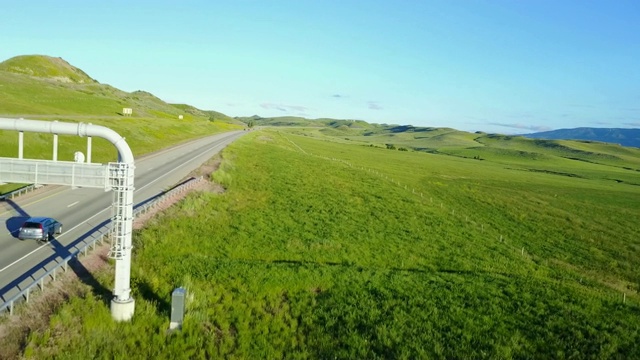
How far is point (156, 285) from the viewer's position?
2059 cm

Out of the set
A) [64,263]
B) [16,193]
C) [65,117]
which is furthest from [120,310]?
[65,117]

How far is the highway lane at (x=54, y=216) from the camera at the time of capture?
824 inches

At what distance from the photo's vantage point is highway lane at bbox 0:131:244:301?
2094 centimetres

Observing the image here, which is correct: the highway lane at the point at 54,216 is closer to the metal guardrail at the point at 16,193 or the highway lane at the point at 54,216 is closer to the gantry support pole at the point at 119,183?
the metal guardrail at the point at 16,193

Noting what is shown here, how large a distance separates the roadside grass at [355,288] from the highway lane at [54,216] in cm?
394

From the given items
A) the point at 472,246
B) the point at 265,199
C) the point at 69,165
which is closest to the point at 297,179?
the point at 265,199

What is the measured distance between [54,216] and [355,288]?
2396 cm

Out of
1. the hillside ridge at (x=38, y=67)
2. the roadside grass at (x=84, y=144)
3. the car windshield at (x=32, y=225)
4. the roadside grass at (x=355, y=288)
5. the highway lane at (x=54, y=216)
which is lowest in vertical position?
the roadside grass at (x=355, y=288)

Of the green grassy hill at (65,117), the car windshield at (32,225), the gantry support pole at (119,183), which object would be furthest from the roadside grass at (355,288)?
the green grassy hill at (65,117)

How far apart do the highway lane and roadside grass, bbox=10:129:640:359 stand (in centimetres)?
394

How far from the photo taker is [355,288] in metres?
22.3

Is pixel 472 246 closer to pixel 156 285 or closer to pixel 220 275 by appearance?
pixel 220 275

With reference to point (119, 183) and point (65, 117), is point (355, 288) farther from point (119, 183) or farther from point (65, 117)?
point (65, 117)

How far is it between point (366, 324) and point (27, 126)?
53.1 feet
